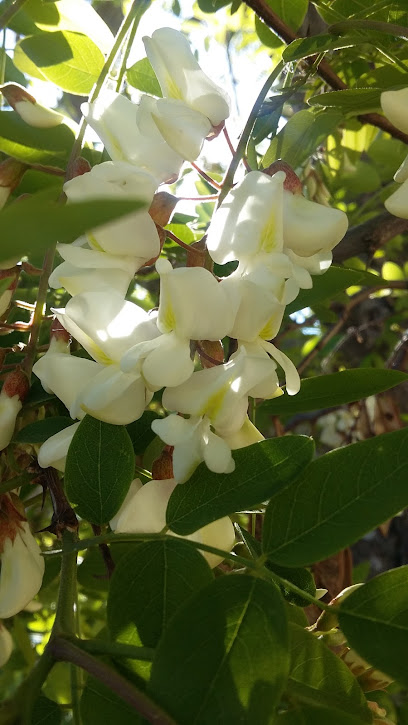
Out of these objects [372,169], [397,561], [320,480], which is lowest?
[397,561]

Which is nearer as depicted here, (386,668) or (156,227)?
(386,668)

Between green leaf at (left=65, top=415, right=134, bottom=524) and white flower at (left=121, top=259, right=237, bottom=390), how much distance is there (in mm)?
45

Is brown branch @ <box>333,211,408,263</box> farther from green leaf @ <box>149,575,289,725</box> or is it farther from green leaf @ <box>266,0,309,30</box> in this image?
green leaf @ <box>149,575,289,725</box>

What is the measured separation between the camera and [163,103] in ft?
1.75

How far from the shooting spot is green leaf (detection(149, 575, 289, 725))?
0.37m

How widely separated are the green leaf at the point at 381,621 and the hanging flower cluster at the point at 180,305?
86 millimetres

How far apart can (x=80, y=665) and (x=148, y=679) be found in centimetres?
4

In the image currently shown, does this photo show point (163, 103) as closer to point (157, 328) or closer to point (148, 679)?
point (157, 328)

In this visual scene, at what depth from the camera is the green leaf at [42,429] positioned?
1.83 feet

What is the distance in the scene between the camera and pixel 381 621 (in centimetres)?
44

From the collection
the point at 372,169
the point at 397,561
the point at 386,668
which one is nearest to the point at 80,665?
the point at 386,668

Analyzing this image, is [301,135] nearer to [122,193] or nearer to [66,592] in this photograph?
[122,193]

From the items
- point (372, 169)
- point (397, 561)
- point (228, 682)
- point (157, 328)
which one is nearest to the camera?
point (228, 682)

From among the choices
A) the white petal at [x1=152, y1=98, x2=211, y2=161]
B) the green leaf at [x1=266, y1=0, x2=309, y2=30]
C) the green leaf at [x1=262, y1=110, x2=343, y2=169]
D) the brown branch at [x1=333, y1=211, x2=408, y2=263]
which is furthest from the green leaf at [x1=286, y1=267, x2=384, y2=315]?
the brown branch at [x1=333, y1=211, x2=408, y2=263]
